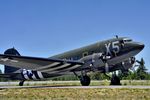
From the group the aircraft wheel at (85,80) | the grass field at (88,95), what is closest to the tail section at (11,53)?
the aircraft wheel at (85,80)

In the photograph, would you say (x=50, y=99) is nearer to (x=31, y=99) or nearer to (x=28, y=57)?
(x=31, y=99)

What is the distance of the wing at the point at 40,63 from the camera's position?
3594 centimetres

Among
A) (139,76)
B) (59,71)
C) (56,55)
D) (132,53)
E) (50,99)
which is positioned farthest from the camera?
(139,76)

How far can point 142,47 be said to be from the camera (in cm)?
3584

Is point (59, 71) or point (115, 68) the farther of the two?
point (59, 71)

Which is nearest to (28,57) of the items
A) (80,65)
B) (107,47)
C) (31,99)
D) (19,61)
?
(19,61)

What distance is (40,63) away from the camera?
127 feet

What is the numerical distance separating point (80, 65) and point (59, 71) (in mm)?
5267

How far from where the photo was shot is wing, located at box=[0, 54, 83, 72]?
118ft

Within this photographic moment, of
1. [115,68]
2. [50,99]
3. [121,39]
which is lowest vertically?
[50,99]

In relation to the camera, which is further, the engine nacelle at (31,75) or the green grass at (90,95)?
the engine nacelle at (31,75)

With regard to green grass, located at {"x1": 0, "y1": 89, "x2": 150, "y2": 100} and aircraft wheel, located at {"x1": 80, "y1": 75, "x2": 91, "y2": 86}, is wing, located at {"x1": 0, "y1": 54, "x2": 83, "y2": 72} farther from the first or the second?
green grass, located at {"x1": 0, "y1": 89, "x2": 150, "y2": 100}

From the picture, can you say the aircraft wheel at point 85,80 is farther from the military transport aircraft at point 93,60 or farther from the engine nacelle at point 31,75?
the engine nacelle at point 31,75

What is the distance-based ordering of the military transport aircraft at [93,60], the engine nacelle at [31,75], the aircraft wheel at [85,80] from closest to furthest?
the military transport aircraft at [93,60]
the aircraft wheel at [85,80]
the engine nacelle at [31,75]
